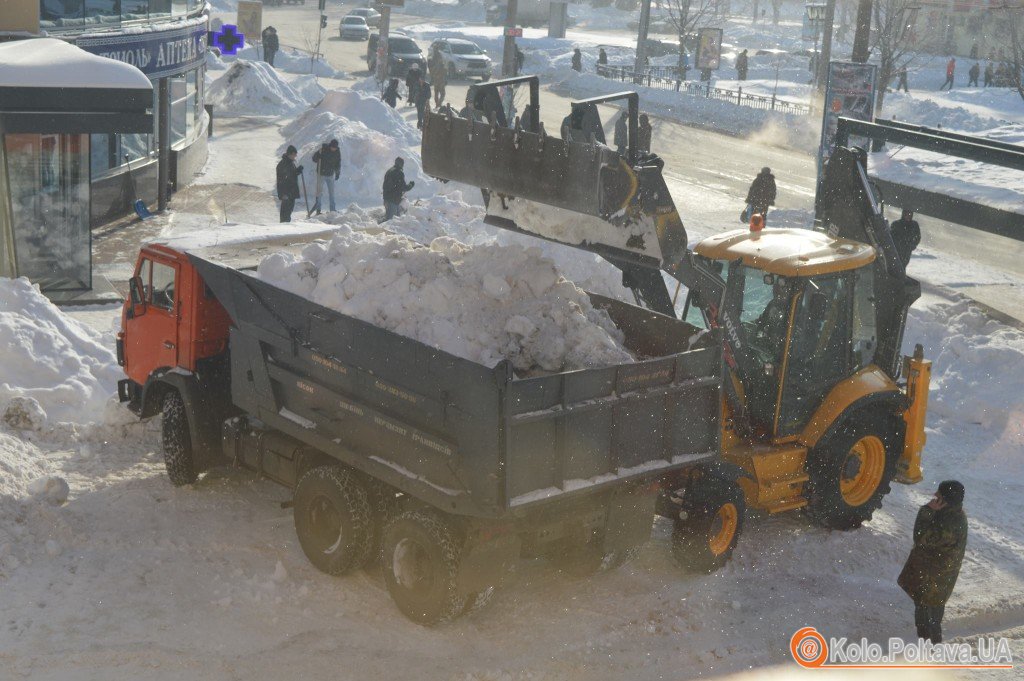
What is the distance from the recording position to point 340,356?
8.38 meters

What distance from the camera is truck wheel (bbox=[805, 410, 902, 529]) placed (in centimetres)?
965

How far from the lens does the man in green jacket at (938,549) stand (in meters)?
7.91

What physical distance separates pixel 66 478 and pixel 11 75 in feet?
21.1

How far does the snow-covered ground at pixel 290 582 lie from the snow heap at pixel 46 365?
0.07ft

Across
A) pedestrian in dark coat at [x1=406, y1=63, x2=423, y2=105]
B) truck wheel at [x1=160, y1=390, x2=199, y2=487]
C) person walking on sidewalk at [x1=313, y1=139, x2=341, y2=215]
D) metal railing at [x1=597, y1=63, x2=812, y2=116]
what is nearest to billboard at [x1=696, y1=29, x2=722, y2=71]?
metal railing at [x1=597, y1=63, x2=812, y2=116]

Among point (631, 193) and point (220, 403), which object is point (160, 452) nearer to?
point (220, 403)

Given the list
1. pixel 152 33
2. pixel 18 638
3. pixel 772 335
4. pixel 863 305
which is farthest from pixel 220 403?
pixel 152 33

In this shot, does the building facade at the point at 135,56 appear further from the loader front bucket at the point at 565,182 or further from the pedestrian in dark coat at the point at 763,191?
the pedestrian in dark coat at the point at 763,191

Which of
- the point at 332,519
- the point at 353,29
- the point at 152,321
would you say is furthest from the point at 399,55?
the point at 332,519

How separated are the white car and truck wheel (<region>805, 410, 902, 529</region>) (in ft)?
172

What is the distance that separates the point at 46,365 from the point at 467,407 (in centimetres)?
605

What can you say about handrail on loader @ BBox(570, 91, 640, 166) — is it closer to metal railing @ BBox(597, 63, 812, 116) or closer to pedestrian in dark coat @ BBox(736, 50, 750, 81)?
metal railing @ BBox(597, 63, 812, 116)

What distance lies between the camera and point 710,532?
877cm

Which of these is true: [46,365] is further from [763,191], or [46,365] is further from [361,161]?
[361,161]
